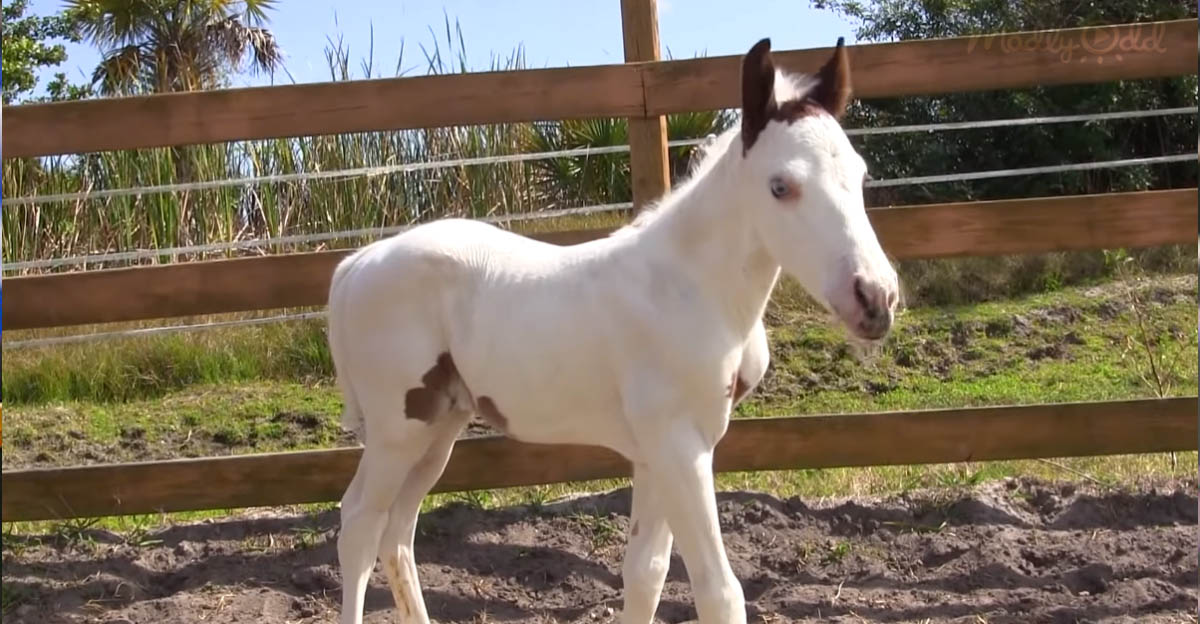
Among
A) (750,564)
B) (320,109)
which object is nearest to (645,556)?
(750,564)

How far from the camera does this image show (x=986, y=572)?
12.4 ft

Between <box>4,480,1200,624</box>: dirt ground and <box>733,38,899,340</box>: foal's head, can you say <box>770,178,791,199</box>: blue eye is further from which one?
<box>4,480,1200,624</box>: dirt ground

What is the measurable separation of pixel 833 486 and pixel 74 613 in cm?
294

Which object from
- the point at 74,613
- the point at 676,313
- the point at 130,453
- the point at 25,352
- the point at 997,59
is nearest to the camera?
the point at 676,313

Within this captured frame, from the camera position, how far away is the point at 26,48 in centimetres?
1923

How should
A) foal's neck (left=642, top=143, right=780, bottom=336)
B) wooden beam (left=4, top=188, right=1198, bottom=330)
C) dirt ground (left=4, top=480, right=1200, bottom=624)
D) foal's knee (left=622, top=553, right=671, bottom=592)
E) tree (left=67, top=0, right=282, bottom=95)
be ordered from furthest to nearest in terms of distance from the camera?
tree (left=67, top=0, right=282, bottom=95) → wooden beam (left=4, top=188, right=1198, bottom=330) → dirt ground (left=4, top=480, right=1200, bottom=624) → foal's knee (left=622, top=553, right=671, bottom=592) → foal's neck (left=642, top=143, right=780, bottom=336)

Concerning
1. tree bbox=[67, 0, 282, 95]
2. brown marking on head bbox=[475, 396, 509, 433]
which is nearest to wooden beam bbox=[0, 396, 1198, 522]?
brown marking on head bbox=[475, 396, 509, 433]

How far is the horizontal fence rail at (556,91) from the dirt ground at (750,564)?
1.51m

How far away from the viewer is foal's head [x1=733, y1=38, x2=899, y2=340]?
245 centimetres

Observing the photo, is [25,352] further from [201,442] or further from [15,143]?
[15,143]

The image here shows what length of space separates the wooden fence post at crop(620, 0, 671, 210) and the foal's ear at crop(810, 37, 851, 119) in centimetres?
130

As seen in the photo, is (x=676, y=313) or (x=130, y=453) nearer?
(x=676, y=313)

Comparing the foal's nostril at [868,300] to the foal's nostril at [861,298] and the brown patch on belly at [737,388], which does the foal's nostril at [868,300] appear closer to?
the foal's nostril at [861,298]

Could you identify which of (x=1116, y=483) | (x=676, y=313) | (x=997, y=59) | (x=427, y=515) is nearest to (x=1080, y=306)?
(x=1116, y=483)
